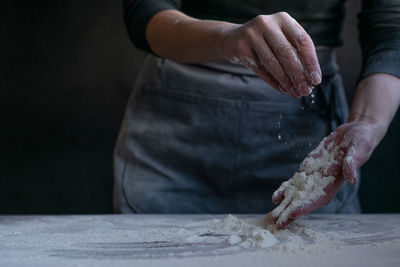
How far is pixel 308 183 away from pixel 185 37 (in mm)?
350

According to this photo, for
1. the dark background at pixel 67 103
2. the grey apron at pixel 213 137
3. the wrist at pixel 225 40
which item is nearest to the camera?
the wrist at pixel 225 40

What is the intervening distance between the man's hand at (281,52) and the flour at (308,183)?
7.5 inches

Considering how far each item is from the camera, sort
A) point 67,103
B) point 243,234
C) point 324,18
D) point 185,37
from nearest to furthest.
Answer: point 243,234 < point 185,37 < point 324,18 < point 67,103

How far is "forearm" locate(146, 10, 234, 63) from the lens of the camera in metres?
0.76

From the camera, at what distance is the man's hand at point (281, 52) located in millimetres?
608

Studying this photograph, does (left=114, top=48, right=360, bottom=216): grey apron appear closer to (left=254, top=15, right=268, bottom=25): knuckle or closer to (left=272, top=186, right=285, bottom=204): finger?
(left=272, top=186, right=285, bottom=204): finger

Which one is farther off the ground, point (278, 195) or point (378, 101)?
point (378, 101)

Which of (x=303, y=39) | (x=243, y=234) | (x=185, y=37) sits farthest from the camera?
(x=185, y=37)

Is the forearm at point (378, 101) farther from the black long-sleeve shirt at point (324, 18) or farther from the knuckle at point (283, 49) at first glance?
the knuckle at point (283, 49)

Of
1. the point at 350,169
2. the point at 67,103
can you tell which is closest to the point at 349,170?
the point at 350,169

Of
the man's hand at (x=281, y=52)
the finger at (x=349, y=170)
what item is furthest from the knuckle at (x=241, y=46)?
the finger at (x=349, y=170)

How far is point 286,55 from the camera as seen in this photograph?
2.01ft

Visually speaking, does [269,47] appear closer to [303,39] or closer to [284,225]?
[303,39]

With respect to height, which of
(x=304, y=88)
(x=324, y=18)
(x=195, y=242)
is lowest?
(x=195, y=242)
